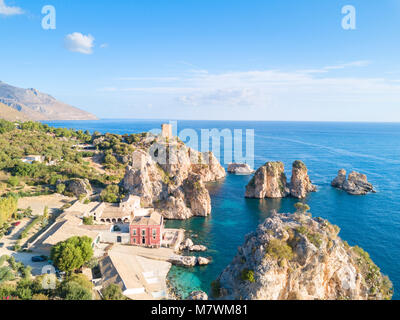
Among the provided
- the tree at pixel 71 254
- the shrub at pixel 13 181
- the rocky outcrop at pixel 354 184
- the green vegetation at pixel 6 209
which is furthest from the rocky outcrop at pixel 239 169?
the tree at pixel 71 254

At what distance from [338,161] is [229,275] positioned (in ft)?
293

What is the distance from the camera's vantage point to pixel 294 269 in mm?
19953

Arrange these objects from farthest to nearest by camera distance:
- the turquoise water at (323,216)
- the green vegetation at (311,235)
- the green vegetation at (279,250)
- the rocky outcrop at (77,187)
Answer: the rocky outcrop at (77,187) → the turquoise water at (323,216) → the green vegetation at (311,235) → the green vegetation at (279,250)

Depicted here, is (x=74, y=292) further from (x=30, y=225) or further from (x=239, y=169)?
(x=239, y=169)

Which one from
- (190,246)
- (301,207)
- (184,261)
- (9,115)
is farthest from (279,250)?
(9,115)

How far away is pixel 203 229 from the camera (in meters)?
44.2

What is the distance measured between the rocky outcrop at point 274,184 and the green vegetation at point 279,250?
39.8 m

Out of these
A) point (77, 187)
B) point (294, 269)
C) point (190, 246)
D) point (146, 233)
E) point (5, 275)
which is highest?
point (77, 187)

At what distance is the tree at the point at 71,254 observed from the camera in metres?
26.2

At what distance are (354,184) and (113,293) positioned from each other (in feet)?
203

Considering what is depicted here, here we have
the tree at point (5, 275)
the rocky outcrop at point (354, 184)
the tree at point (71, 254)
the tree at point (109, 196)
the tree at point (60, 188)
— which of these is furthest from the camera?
the rocky outcrop at point (354, 184)

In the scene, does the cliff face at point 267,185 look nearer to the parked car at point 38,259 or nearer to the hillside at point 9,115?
the parked car at point 38,259

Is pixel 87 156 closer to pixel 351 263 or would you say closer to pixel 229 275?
pixel 229 275
